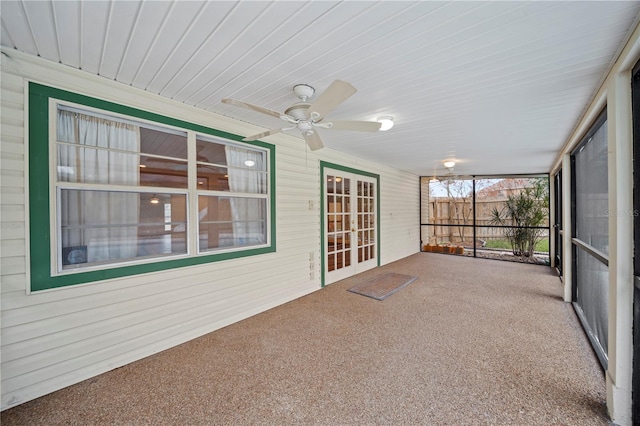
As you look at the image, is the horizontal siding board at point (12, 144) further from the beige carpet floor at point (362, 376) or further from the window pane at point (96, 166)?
the beige carpet floor at point (362, 376)

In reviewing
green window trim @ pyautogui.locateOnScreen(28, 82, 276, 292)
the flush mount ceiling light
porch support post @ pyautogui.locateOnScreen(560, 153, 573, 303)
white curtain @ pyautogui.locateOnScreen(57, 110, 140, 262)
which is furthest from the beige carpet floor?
the flush mount ceiling light

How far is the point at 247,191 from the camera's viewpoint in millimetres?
3385

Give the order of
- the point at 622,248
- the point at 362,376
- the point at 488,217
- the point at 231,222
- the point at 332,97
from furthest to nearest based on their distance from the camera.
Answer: the point at 488,217 < the point at 231,222 < the point at 362,376 < the point at 332,97 < the point at 622,248

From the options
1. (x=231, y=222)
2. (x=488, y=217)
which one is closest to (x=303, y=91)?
(x=231, y=222)

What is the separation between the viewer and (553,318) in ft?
10.4

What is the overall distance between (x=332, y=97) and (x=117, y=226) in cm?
221

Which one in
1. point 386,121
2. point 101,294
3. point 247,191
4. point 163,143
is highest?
point 386,121

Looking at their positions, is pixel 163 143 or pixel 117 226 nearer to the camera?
pixel 117 226

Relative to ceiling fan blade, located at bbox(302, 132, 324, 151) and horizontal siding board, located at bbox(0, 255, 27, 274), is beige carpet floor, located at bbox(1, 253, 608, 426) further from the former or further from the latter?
ceiling fan blade, located at bbox(302, 132, 324, 151)

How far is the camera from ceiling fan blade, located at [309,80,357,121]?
1.62 meters

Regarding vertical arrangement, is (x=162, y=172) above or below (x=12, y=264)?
above

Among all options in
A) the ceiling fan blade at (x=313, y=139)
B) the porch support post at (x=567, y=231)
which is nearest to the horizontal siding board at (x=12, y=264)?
the ceiling fan blade at (x=313, y=139)

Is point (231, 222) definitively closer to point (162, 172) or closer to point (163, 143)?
point (162, 172)

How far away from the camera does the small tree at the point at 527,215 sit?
6590mm
